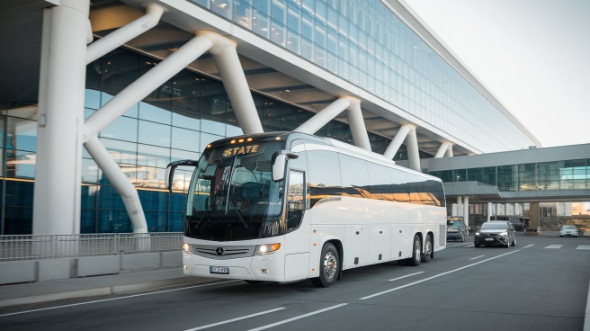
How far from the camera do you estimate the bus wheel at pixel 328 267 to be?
1241 centimetres

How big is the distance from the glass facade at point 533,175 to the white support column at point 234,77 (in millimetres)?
42808

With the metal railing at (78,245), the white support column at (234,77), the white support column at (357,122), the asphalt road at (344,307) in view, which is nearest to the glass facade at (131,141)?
the white support column at (234,77)

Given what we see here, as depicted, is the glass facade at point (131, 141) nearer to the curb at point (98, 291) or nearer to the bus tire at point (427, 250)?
the curb at point (98, 291)

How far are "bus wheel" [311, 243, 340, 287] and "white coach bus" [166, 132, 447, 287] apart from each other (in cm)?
2

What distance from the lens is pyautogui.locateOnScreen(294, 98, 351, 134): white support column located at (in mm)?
32000

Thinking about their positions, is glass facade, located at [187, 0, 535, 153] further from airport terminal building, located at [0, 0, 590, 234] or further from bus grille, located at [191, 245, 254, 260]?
bus grille, located at [191, 245, 254, 260]

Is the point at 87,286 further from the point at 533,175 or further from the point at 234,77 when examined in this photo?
the point at 533,175

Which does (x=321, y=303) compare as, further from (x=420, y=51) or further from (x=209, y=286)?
(x=420, y=51)

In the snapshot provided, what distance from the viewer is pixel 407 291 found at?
38.9 feet

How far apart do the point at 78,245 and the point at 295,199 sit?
21.3 ft

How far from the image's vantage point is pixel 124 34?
67.7 feet

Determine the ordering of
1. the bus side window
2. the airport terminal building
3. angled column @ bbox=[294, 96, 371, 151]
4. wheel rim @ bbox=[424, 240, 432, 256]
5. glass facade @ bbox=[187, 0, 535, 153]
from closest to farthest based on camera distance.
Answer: the bus side window
the airport terminal building
wheel rim @ bbox=[424, 240, 432, 256]
glass facade @ bbox=[187, 0, 535, 153]
angled column @ bbox=[294, 96, 371, 151]

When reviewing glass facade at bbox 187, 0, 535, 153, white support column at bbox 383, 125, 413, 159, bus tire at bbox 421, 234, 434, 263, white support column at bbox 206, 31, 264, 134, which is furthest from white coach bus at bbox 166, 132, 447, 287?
white support column at bbox 383, 125, 413, 159

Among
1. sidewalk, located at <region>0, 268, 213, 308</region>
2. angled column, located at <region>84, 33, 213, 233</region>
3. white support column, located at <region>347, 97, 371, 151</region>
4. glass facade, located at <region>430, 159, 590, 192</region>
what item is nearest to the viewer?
sidewalk, located at <region>0, 268, 213, 308</region>
